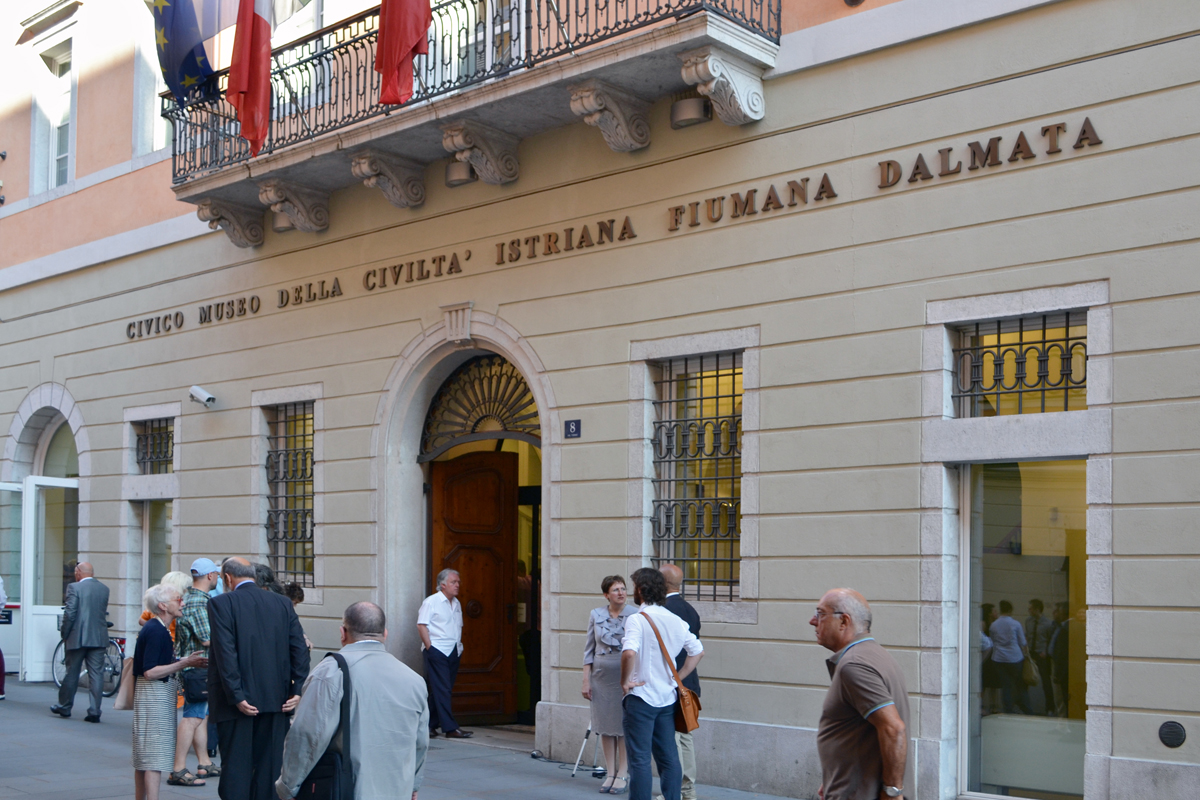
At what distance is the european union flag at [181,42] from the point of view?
47.0 feet

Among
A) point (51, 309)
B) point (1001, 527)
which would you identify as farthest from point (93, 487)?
point (1001, 527)

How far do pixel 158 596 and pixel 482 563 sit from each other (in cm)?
554

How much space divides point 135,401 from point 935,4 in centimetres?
1165

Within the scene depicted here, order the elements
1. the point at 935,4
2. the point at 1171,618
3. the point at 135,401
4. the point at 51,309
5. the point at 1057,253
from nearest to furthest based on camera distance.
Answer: the point at 1171,618
the point at 1057,253
the point at 935,4
the point at 135,401
the point at 51,309

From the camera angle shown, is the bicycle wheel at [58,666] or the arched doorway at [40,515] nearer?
the bicycle wheel at [58,666]

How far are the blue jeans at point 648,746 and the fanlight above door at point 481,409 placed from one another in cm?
439

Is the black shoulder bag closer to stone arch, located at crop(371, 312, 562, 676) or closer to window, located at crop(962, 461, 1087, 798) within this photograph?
window, located at crop(962, 461, 1087, 798)

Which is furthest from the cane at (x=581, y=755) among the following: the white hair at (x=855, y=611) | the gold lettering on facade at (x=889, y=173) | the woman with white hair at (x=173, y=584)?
the white hair at (x=855, y=611)

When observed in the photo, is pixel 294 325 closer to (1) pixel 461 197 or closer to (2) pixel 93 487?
(1) pixel 461 197

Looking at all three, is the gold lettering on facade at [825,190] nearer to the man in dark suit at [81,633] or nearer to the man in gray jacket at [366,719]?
the man in gray jacket at [366,719]

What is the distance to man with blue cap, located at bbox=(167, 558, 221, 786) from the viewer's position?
895 centimetres

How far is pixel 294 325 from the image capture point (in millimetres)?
14203

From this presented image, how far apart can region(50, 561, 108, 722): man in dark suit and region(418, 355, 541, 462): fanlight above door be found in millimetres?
4155

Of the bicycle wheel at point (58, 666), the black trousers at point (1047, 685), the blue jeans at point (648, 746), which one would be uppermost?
the black trousers at point (1047, 685)
